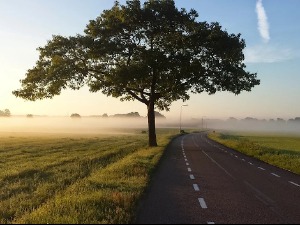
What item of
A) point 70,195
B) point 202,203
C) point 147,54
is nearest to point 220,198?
point 202,203

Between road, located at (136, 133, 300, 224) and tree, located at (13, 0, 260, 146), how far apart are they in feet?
59.5

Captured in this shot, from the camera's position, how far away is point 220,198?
12.5 m

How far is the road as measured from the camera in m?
9.70

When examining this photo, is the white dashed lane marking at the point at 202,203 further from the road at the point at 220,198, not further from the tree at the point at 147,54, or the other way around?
the tree at the point at 147,54

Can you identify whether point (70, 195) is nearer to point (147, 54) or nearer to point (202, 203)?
point (202, 203)

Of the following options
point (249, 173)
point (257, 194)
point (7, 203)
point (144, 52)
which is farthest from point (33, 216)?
point (144, 52)

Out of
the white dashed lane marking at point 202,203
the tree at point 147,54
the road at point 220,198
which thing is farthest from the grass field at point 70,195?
the tree at point 147,54

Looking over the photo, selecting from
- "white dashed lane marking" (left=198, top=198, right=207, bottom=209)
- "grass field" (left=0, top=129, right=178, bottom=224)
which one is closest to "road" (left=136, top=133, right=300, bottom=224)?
"white dashed lane marking" (left=198, top=198, right=207, bottom=209)

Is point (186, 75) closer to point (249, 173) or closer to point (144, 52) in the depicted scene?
point (144, 52)

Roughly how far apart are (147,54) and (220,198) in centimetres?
2424

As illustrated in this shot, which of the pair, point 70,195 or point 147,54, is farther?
point 147,54

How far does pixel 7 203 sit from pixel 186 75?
2655cm

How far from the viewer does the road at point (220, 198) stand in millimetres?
9695

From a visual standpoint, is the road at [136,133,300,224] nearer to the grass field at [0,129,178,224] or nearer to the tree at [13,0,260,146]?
the grass field at [0,129,178,224]
